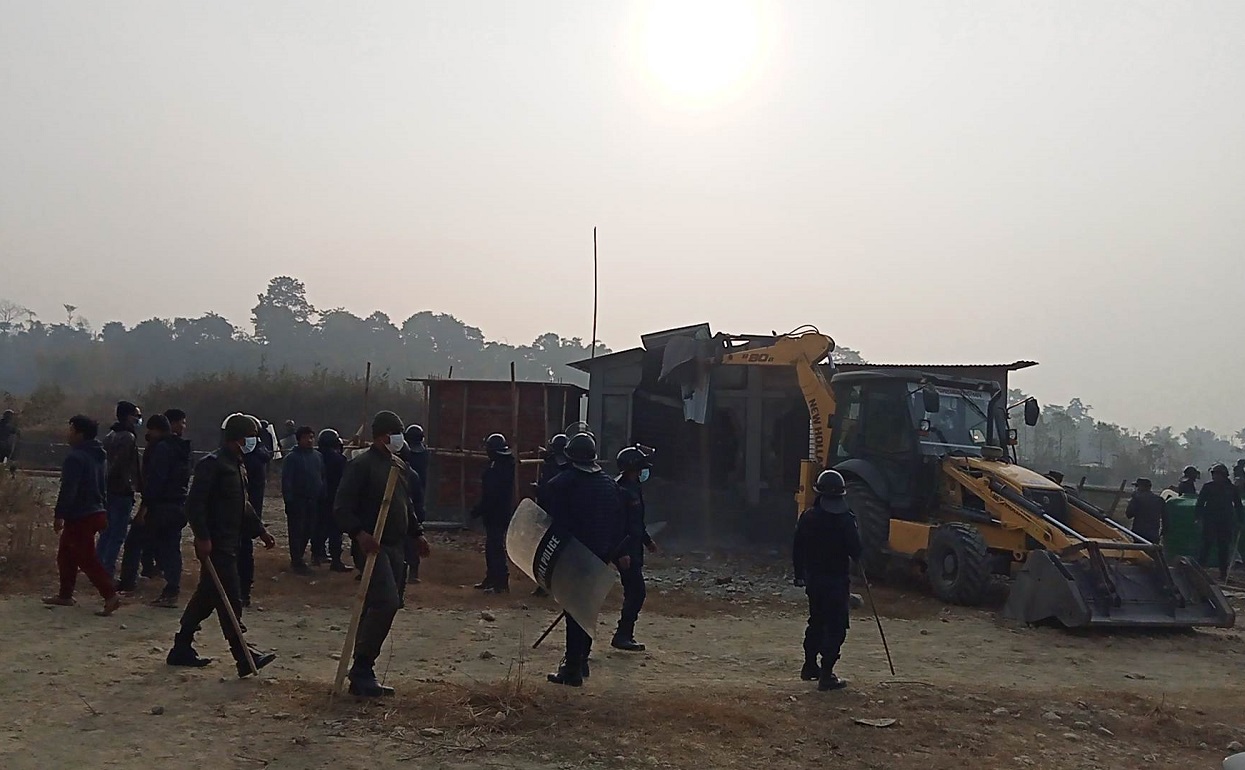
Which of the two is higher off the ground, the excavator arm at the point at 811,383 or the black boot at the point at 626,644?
the excavator arm at the point at 811,383

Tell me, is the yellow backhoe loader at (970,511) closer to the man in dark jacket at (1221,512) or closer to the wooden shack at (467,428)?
the man in dark jacket at (1221,512)

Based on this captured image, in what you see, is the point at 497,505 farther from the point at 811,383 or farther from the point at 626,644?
the point at 811,383

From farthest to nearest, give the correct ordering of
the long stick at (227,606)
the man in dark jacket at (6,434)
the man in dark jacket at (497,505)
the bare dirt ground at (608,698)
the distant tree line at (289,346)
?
the distant tree line at (289,346) → the man in dark jacket at (6,434) → the man in dark jacket at (497,505) → the long stick at (227,606) → the bare dirt ground at (608,698)

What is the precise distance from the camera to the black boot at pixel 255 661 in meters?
7.23

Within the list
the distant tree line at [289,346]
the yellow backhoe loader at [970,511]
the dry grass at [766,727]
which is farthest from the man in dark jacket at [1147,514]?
the distant tree line at [289,346]

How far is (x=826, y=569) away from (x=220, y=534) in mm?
→ 4457

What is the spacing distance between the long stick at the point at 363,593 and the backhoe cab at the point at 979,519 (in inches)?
281

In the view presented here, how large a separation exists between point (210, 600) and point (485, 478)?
16.2 ft

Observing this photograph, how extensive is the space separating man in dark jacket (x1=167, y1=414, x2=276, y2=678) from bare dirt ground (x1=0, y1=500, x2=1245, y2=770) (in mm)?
186

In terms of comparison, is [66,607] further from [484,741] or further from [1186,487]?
[1186,487]

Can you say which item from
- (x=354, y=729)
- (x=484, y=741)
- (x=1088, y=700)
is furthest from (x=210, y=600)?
(x=1088, y=700)

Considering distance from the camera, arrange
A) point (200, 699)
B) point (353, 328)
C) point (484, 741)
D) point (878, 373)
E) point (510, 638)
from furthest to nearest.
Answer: point (353, 328) → point (878, 373) → point (510, 638) → point (200, 699) → point (484, 741)

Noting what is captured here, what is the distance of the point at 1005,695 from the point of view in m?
7.67

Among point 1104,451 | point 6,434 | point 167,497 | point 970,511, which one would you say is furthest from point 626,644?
point 1104,451
